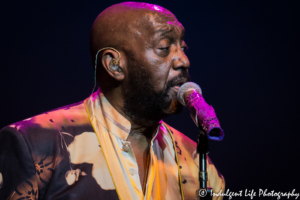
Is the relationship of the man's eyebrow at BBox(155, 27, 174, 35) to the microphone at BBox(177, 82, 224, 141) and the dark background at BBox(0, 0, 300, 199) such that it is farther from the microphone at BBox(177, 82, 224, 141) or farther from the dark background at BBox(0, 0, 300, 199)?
the dark background at BBox(0, 0, 300, 199)

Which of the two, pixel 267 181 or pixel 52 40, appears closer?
pixel 52 40

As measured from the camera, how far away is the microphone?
1009 mm

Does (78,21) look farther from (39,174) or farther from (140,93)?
(39,174)

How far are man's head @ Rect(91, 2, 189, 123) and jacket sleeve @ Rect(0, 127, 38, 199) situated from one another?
540mm

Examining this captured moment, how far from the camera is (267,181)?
2.57m

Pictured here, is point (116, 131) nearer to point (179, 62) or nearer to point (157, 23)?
point (179, 62)

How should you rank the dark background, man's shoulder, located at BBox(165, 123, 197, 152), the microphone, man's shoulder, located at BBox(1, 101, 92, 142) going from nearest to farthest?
the microphone, man's shoulder, located at BBox(1, 101, 92, 142), man's shoulder, located at BBox(165, 123, 197, 152), the dark background

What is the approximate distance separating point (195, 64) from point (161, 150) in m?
1.06

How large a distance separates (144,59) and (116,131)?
40cm

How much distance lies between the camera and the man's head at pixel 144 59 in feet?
4.79

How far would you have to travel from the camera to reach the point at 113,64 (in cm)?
151

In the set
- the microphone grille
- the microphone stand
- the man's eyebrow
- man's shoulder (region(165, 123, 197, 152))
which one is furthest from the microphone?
man's shoulder (region(165, 123, 197, 152))

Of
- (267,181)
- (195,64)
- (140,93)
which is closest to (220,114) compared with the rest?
(195,64)

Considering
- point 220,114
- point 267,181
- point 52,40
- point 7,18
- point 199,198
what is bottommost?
point 267,181
